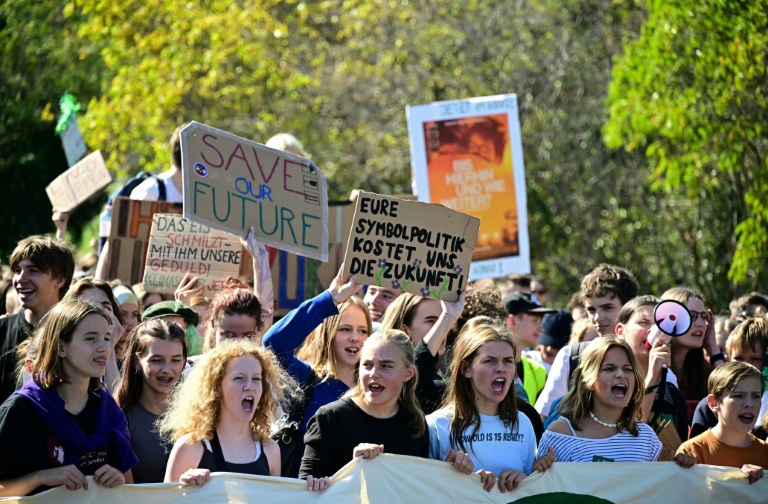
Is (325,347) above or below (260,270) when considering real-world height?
below

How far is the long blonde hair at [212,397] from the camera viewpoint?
194 inches

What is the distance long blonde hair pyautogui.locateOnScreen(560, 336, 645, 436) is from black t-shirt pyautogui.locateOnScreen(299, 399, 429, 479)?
87 cm

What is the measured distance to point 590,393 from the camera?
5625 millimetres

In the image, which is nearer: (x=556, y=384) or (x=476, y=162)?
(x=556, y=384)

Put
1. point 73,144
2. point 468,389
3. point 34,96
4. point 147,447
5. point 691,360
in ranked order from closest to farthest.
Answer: point 147,447 → point 468,389 → point 691,360 → point 73,144 → point 34,96

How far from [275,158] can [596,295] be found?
7.14 ft

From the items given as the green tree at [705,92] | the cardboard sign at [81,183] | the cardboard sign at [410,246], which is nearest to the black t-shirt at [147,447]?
the cardboard sign at [410,246]

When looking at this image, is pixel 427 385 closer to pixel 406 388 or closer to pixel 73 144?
pixel 406 388

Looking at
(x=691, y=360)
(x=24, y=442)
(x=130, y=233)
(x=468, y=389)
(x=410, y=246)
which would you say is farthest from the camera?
(x=130, y=233)

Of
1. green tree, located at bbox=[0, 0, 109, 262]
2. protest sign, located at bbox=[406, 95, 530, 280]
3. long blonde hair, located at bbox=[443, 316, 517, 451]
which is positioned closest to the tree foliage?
green tree, located at bbox=[0, 0, 109, 262]

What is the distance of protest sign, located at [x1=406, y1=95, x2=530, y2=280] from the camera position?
34.5ft

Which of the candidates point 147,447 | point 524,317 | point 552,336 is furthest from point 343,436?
point 524,317

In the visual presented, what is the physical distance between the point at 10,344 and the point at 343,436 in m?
1.97

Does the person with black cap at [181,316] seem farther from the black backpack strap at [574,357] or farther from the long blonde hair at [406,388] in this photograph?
the black backpack strap at [574,357]
